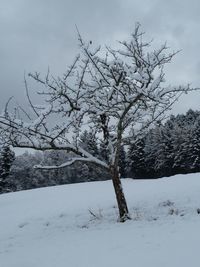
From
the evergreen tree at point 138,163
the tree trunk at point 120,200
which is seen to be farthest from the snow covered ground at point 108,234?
the evergreen tree at point 138,163

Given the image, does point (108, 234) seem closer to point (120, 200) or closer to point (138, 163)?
point (120, 200)

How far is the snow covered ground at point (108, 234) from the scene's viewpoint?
24.0 ft

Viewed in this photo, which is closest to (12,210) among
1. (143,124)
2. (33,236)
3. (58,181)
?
(33,236)

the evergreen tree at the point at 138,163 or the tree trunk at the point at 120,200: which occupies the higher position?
the evergreen tree at the point at 138,163

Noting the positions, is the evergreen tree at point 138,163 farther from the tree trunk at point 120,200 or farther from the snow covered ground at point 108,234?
the tree trunk at point 120,200

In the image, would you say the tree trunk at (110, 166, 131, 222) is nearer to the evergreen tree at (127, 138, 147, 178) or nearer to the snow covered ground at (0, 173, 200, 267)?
the snow covered ground at (0, 173, 200, 267)

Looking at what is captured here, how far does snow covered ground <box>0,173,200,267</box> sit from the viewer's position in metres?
7.33

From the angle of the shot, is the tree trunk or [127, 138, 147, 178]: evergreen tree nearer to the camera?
the tree trunk

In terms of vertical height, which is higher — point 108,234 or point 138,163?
point 138,163

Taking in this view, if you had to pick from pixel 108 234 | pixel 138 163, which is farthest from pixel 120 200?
pixel 138 163

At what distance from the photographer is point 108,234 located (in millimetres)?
9742

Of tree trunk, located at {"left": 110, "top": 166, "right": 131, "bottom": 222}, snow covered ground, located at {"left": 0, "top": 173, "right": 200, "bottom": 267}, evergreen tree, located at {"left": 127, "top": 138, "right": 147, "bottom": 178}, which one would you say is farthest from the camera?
evergreen tree, located at {"left": 127, "top": 138, "right": 147, "bottom": 178}

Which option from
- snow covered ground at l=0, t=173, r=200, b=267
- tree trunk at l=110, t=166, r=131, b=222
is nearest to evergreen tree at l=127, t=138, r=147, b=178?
snow covered ground at l=0, t=173, r=200, b=267

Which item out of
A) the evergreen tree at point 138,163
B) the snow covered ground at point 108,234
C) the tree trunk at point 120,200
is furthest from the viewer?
the evergreen tree at point 138,163
